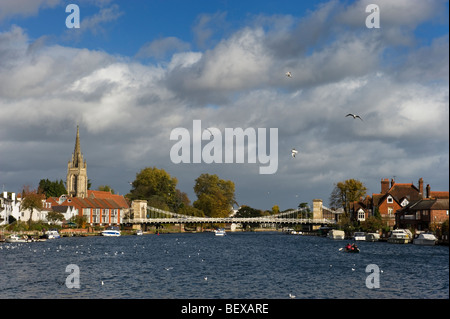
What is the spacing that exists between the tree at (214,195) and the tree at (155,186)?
29.1ft

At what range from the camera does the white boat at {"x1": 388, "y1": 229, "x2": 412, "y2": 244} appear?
93775mm

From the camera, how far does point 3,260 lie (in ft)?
204

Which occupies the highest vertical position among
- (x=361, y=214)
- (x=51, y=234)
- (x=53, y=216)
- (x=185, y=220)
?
(x=53, y=216)

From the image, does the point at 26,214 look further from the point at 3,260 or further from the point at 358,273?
the point at 358,273

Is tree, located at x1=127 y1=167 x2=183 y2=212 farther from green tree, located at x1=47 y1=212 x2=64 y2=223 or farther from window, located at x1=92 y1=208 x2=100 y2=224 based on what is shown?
green tree, located at x1=47 y1=212 x2=64 y2=223

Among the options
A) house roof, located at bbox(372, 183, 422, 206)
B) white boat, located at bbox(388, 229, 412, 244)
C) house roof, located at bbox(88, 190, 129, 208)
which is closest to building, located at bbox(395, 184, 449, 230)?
white boat, located at bbox(388, 229, 412, 244)

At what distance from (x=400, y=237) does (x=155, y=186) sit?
10615cm

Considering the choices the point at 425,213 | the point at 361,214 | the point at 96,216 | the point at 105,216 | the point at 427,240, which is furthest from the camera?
the point at 105,216

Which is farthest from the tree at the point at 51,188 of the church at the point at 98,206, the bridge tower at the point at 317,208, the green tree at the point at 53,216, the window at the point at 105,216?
the bridge tower at the point at 317,208

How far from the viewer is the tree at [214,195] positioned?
609 ft

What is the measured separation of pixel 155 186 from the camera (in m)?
187

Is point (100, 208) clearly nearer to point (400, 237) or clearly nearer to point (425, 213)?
point (400, 237)
